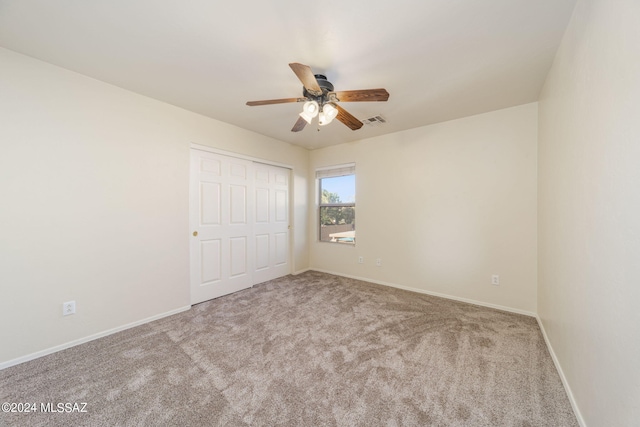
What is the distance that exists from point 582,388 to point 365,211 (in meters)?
2.91

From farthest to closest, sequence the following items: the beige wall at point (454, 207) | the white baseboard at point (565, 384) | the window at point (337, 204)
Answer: the window at point (337, 204), the beige wall at point (454, 207), the white baseboard at point (565, 384)

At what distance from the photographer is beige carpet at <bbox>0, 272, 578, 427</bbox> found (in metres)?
1.38

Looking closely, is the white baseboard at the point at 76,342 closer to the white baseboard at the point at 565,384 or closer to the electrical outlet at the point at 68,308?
the electrical outlet at the point at 68,308

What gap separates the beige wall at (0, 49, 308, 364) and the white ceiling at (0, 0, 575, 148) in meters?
0.27

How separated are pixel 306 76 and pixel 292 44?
0.33 meters

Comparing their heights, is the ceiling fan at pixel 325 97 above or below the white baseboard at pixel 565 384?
above

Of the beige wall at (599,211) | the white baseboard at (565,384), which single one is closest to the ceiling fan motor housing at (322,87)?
the beige wall at (599,211)

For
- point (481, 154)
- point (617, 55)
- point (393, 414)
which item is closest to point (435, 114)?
point (481, 154)

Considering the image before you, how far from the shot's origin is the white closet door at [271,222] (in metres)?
3.85

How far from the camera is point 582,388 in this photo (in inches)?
52.0

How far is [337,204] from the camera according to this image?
14.6ft

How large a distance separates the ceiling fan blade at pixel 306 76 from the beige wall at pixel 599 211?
4.78ft

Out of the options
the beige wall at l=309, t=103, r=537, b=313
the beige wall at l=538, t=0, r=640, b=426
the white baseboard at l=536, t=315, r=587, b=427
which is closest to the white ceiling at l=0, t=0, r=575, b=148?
the beige wall at l=538, t=0, r=640, b=426

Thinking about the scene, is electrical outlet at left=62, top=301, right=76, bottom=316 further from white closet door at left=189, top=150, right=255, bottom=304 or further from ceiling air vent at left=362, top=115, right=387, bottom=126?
ceiling air vent at left=362, top=115, right=387, bottom=126
